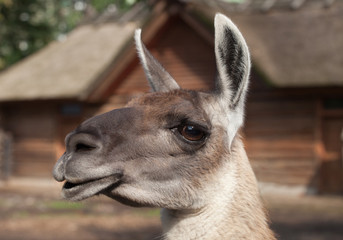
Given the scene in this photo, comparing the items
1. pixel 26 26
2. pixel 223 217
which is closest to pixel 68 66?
pixel 26 26

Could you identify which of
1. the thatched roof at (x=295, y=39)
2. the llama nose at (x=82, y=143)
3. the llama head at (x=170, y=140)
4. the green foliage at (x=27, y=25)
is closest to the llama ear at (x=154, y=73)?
the llama head at (x=170, y=140)

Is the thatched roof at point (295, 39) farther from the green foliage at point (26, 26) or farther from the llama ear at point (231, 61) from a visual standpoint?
the green foliage at point (26, 26)

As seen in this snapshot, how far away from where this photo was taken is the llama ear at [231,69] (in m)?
2.79

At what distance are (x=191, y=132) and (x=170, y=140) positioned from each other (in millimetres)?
132

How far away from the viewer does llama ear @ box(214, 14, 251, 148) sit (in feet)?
9.16

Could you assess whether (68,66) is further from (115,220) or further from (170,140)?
(170,140)

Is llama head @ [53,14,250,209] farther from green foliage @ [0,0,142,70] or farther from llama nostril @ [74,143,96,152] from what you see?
green foliage @ [0,0,142,70]

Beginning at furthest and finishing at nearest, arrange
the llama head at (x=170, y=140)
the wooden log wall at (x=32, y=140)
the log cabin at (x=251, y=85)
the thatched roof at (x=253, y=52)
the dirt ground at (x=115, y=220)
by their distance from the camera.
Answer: the wooden log wall at (x=32, y=140) < the thatched roof at (x=253, y=52) < the log cabin at (x=251, y=85) < the dirt ground at (x=115, y=220) < the llama head at (x=170, y=140)

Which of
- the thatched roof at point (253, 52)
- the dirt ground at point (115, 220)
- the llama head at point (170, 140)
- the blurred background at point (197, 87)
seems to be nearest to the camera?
the llama head at point (170, 140)

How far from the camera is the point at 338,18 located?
→ 17031 mm

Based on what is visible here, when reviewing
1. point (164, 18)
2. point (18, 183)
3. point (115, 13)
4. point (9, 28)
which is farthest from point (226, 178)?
point (9, 28)

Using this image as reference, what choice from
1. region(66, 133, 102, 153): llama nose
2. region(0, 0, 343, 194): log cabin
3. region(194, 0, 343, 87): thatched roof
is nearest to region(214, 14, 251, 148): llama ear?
region(66, 133, 102, 153): llama nose

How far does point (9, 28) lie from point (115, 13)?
626 centimetres

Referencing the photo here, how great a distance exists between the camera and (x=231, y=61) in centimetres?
293
